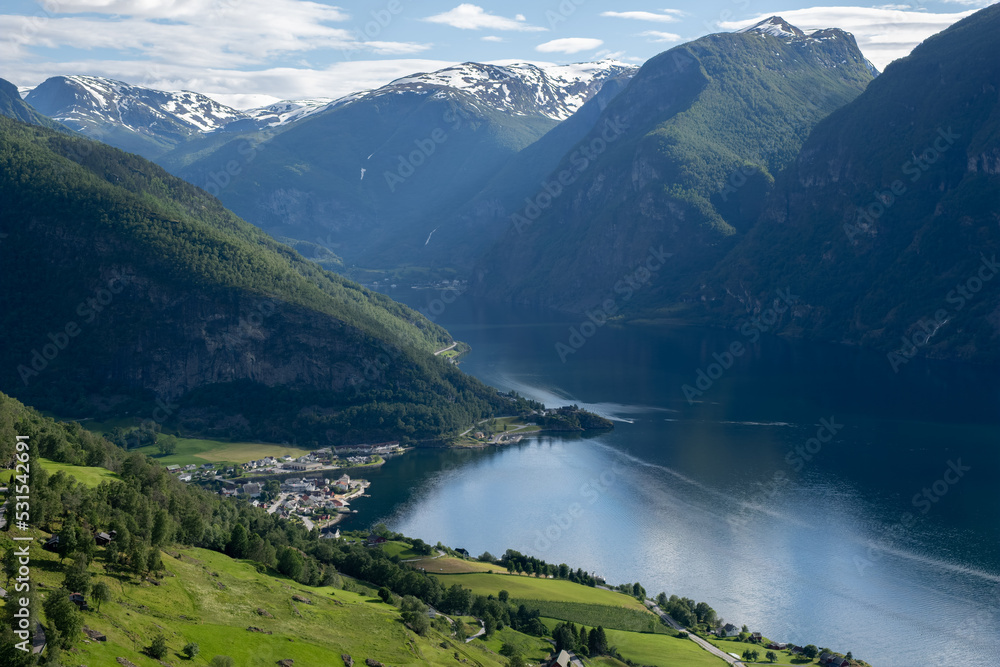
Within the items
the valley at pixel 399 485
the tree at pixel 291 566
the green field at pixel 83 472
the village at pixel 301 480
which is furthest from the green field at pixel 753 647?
the green field at pixel 83 472

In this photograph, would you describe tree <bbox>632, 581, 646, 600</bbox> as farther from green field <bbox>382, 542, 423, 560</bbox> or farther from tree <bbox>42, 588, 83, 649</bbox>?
tree <bbox>42, 588, 83, 649</bbox>

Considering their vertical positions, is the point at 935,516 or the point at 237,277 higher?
the point at 237,277

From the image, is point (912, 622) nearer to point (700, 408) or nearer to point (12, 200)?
point (700, 408)

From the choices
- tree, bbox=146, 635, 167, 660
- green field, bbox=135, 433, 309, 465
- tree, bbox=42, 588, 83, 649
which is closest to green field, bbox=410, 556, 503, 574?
tree, bbox=146, 635, 167, 660

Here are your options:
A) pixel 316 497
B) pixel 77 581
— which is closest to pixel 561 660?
pixel 77 581

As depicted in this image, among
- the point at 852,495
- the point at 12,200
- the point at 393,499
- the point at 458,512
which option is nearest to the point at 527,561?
the point at 458,512

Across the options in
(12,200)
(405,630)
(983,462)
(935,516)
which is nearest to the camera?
(405,630)

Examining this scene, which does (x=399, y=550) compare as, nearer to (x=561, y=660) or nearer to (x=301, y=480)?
(x=561, y=660)

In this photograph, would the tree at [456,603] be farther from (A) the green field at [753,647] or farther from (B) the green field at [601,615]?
(A) the green field at [753,647]
